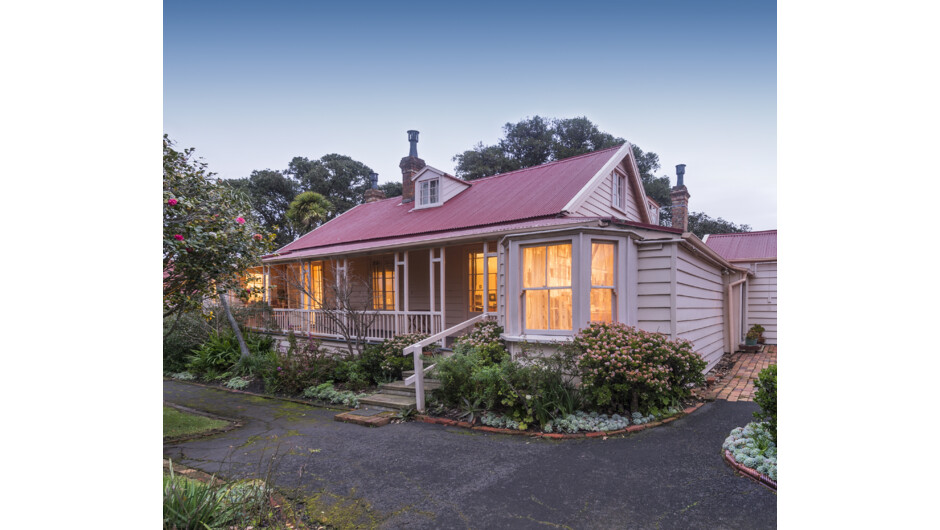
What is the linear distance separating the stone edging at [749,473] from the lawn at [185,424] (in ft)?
23.3

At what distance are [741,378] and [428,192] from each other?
9.95 m

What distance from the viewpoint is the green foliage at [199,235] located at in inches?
215

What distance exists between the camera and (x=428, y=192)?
1474 centimetres

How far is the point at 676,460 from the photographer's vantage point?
16.4ft

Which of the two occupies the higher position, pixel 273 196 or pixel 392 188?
pixel 392 188

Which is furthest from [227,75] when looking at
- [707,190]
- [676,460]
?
[707,190]

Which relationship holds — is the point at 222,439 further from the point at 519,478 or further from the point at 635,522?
the point at 635,522

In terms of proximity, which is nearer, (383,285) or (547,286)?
(547,286)

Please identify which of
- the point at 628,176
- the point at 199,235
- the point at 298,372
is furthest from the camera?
the point at 628,176

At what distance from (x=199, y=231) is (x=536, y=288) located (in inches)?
203

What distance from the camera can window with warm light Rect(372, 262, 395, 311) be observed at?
1425 cm

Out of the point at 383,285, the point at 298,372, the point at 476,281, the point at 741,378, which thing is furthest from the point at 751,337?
the point at 298,372

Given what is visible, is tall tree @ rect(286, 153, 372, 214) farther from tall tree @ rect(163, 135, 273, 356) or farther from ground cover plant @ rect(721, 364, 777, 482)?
ground cover plant @ rect(721, 364, 777, 482)

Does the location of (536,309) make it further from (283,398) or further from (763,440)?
(283,398)
